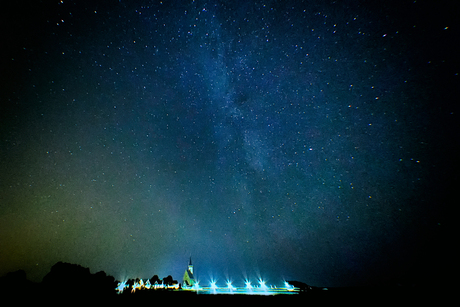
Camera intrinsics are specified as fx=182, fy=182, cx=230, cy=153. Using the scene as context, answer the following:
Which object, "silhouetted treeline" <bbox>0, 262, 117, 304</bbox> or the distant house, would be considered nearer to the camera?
"silhouetted treeline" <bbox>0, 262, 117, 304</bbox>

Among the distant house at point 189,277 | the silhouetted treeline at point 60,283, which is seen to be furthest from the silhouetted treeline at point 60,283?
the distant house at point 189,277

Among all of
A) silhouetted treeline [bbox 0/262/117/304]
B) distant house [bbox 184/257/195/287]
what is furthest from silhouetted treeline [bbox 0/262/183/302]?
distant house [bbox 184/257/195/287]

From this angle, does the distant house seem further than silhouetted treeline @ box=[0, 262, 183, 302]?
Yes

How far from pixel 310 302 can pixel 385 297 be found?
6336mm

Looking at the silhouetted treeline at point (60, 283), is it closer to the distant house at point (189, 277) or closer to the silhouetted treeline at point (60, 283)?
the silhouetted treeline at point (60, 283)

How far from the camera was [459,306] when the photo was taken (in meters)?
12.5

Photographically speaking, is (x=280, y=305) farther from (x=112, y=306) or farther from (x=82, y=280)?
(x=82, y=280)

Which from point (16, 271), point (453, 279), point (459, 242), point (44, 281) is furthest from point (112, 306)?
point (459, 242)

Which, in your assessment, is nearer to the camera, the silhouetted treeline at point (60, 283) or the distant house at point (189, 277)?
the silhouetted treeline at point (60, 283)

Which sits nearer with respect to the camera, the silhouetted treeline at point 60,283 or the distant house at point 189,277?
the silhouetted treeline at point 60,283

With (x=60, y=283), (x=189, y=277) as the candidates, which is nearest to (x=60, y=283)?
(x=60, y=283)

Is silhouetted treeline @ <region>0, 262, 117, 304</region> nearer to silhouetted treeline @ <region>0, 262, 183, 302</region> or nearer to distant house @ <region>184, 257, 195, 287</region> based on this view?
silhouetted treeline @ <region>0, 262, 183, 302</region>

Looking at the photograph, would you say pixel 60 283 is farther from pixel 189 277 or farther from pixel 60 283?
pixel 189 277

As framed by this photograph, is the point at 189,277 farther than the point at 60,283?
Yes
